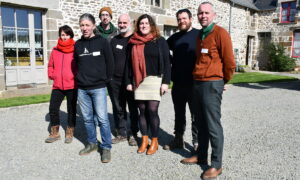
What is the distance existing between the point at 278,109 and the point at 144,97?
4.47 m

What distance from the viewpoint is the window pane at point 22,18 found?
758 cm

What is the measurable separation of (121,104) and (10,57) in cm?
542

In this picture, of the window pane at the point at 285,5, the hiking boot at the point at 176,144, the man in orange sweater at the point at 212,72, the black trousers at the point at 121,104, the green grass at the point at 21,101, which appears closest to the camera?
the man in orange sweater at the point at 212,72

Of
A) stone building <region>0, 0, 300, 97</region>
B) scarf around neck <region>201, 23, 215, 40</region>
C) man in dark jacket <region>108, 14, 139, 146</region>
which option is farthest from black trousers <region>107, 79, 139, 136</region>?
stone building <region>0, 0, 300, 97</region>

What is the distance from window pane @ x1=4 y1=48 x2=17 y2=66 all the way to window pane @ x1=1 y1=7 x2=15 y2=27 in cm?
76

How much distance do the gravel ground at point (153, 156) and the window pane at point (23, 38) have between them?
9.86ft

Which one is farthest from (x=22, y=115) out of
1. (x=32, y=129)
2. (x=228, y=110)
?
(x=228, y=110)

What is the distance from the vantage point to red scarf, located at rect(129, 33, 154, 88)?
11.0ft

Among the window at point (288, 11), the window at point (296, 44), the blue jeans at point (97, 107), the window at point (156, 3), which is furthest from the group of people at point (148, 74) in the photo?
the window at point (288, 11)

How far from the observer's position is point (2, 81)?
7.35 metres

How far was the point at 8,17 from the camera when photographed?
7.39m

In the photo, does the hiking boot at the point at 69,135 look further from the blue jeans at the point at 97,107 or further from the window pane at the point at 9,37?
the window pane at the point at 9,37

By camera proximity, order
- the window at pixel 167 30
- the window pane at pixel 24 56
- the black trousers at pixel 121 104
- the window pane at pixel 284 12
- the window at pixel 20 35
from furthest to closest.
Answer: the window pane at pixel 284 12 → the window at pixel 167 30 → the window pane at pixel 24 56 → the window at pixel 20 35 → the black trousers at pixel 121 104

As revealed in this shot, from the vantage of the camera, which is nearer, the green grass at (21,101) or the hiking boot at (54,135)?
the hiking boot at (54,135)
